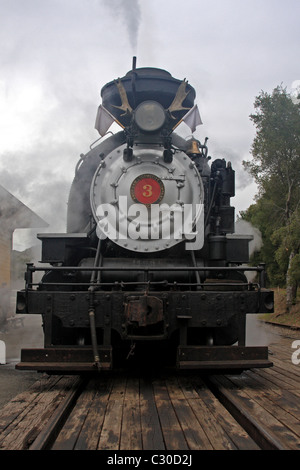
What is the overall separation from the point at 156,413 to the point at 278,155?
42.8 feet

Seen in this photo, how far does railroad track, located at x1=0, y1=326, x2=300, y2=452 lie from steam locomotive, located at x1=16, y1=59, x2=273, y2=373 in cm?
30

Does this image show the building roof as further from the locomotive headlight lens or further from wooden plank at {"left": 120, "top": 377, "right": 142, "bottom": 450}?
wooden plank at {"left": 120, "top": 377, "right": 142, "bottom": 450}

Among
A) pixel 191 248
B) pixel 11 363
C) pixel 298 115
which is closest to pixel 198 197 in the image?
pixel 191 248

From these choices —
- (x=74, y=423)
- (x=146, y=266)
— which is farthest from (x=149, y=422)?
(x=146, y=266)

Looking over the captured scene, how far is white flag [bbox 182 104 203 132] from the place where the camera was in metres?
5.77

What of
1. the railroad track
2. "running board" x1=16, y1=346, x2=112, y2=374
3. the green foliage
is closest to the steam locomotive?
"running board" x1=16, y1=346, x2=112, y2=374

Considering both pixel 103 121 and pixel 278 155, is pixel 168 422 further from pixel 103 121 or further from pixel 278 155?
pixel 278 155

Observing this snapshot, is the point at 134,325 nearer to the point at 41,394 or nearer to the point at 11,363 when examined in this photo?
the point at 41,394

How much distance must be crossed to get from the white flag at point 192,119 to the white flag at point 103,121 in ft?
3.12

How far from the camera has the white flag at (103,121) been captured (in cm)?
561

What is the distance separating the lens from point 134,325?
403 cm

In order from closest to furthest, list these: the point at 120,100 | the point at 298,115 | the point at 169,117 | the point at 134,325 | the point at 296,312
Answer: the point at 134,325 → the point at 169,117 → the point at 120,100 → the point at 296,312 → the point at 298,115

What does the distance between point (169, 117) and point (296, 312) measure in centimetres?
1027

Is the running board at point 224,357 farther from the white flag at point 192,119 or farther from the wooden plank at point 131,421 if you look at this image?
the white flag at point 192,119
